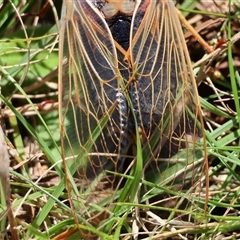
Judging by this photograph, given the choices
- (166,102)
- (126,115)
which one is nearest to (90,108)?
(126,115)

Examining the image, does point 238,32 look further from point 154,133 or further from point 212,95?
point 154,133

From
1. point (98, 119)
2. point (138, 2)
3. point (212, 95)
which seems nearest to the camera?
point (98, 119)

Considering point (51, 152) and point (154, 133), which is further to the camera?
point (51, 152)

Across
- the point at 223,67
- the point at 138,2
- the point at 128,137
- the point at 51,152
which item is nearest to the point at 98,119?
the point at 128,137
